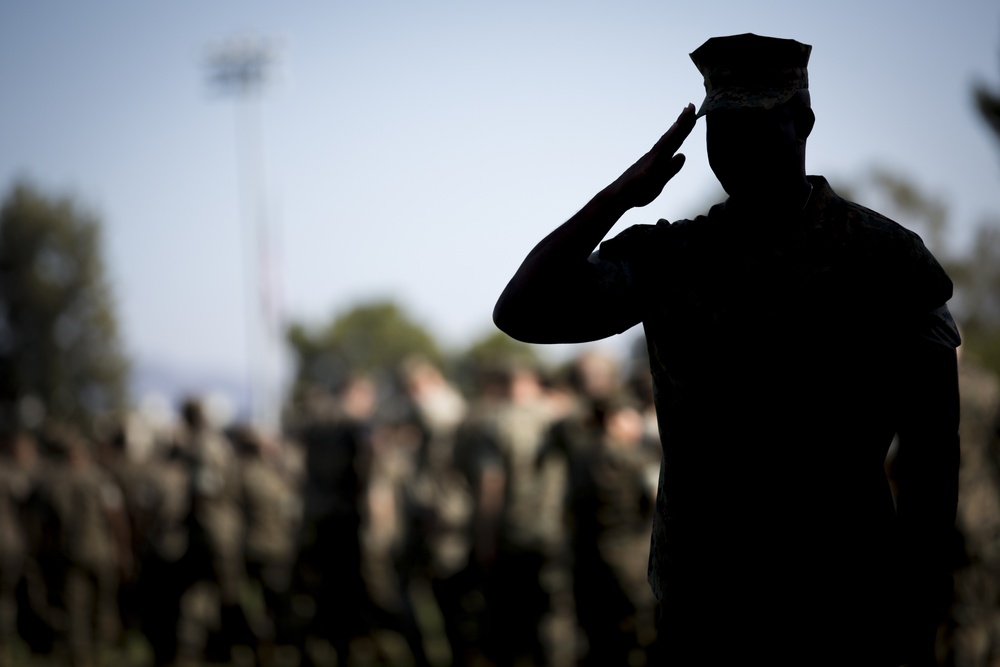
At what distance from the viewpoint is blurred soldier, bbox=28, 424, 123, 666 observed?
40.0ft

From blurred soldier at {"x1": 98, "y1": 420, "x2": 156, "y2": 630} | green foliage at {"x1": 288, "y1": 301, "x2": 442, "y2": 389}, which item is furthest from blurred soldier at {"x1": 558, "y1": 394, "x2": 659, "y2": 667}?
green foliage at {"x1": 288, "y1": 301, "x2": 442, "y2": 389}

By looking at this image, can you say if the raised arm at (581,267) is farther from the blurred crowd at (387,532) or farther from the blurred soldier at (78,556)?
the blurred soldier at (78,556)

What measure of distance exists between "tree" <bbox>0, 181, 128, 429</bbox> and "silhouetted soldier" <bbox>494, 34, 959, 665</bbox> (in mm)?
69067

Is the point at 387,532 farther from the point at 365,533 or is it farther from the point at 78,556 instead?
the point at 78,556

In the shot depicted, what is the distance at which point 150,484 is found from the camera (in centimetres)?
1370

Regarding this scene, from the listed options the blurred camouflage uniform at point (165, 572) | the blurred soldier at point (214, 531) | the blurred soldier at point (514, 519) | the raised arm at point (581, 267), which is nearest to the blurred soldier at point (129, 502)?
the blurred camouflage uniform at point (165, 572)

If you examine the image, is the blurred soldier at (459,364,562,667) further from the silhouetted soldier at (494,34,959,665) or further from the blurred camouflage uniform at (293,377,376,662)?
the silhouetted soldier at (494,34,959,665)

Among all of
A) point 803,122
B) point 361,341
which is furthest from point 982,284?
point 361,341

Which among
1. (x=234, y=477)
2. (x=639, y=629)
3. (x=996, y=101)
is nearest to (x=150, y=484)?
(x=234, y=477)

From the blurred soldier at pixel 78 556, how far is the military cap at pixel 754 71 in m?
10.9

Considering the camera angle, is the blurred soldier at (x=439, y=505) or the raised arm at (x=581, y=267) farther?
the blurred soldier at (x=439, y=505)

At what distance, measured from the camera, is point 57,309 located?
71.5m

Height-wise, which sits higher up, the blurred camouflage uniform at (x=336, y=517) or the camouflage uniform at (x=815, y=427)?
the camouflage uniform at (x=815, y=427)

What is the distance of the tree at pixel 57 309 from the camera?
69812 millimetres
